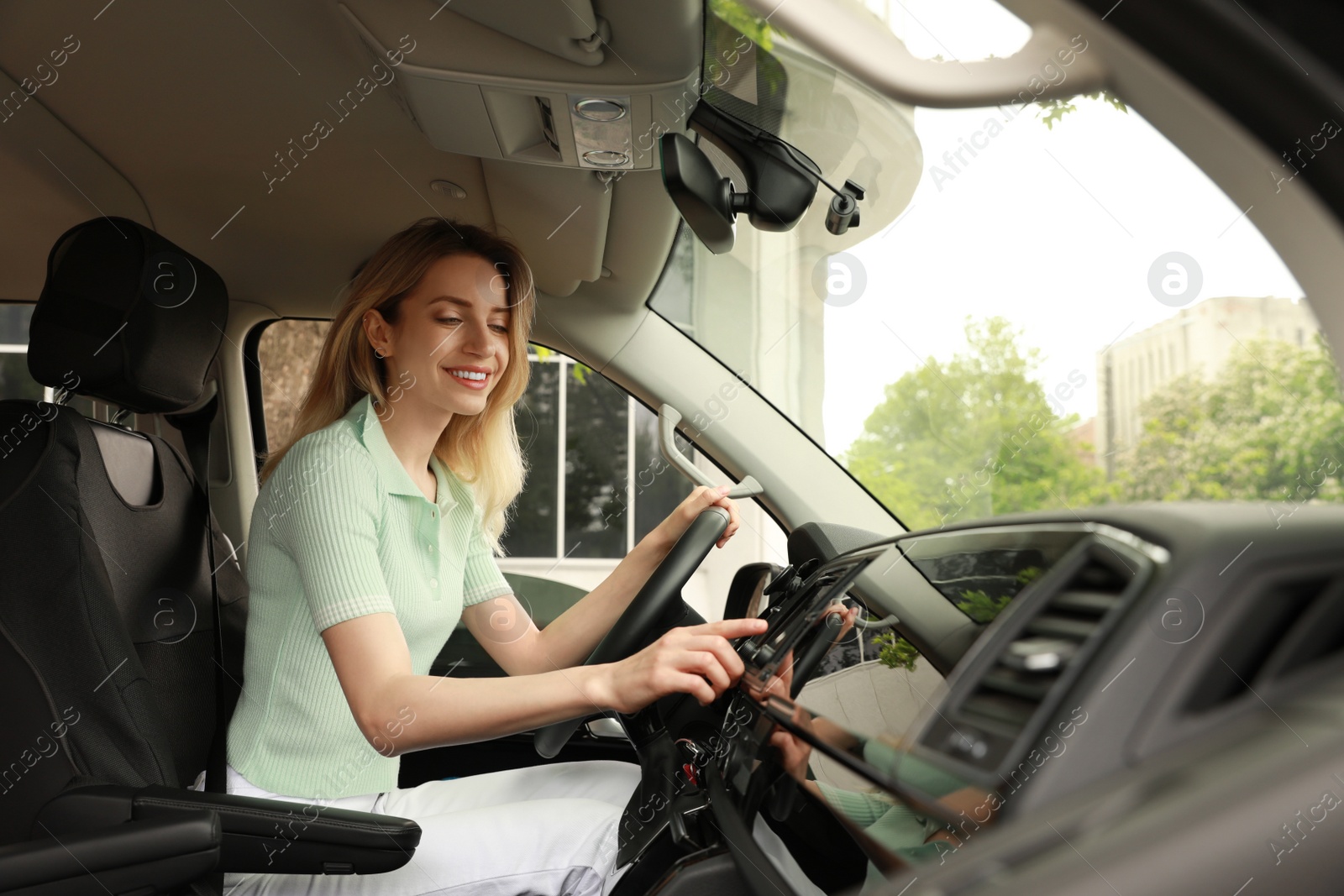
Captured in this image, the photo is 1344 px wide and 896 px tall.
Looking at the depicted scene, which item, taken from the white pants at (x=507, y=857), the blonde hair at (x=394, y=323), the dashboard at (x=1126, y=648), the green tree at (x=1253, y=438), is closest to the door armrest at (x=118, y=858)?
the white pants at (x=507, y=857)

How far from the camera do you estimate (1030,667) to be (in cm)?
51

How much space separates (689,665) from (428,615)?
2.40 feet

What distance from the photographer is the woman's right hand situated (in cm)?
86

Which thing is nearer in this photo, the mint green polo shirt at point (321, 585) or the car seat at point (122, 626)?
the car seat at point (122, 626)

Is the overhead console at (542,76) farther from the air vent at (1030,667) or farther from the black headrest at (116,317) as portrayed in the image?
the air vent at (1030,667)

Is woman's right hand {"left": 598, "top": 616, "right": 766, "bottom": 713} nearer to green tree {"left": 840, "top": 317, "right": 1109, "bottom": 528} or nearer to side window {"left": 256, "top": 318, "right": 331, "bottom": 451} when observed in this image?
green tree {"left": 840, "top": 317, "right": 1109, "bottom": 528}

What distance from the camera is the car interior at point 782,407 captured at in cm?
Result: 45

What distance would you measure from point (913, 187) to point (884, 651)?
1.13 meters

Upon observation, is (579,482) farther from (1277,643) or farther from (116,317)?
(1277,643)

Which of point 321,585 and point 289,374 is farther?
point 289,374

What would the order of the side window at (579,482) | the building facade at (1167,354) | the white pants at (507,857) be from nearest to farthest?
1. the building facade at (1167,354)
2. the white pants at (507,857)
3. the side window at (579,482)

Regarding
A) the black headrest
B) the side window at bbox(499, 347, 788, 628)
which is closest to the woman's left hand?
the black headrest

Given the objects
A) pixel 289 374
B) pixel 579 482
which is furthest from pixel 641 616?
pixel 579 482

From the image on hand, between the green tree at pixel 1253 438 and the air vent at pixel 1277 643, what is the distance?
0.10 m
